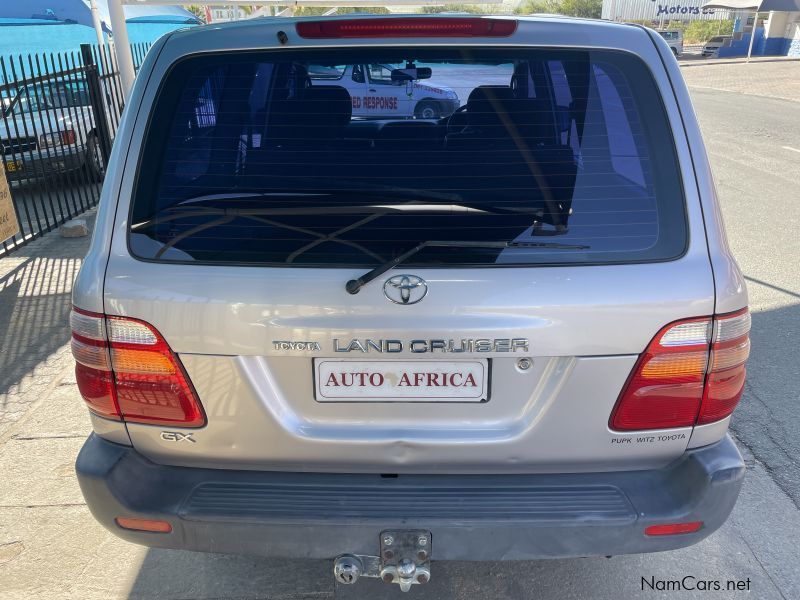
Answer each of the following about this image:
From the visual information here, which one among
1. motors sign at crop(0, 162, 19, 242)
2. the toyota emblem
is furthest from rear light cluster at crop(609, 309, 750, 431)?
motors sign at crop(0, 162, 19, 242)

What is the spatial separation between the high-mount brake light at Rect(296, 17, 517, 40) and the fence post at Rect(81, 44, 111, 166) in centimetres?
780

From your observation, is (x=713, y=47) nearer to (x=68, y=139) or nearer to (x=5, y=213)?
(x=68, y=139)

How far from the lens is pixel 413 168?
2.06m

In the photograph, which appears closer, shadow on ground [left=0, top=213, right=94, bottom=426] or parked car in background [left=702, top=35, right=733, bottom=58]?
shadow on ground [left=0, top=213, right=94, bottom=426]

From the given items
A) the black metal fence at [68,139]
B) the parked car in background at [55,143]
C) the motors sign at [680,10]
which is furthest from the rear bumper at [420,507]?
the motors sign at [680,10]

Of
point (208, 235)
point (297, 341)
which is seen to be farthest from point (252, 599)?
point (208, 235)

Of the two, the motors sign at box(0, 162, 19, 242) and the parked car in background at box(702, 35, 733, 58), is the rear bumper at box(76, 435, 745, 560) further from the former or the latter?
the parked car in background at box(702, 35, 733, 58)

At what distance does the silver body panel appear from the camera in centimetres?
195

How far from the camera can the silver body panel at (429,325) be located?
1950mm

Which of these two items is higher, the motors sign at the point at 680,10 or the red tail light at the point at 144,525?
the red tail light at the point at 144,525

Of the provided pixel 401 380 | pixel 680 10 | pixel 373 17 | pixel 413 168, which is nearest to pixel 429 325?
pixel 401 380

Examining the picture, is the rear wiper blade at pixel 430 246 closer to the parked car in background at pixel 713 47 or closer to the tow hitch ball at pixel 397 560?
the tow hitch ball at pixel 397 560

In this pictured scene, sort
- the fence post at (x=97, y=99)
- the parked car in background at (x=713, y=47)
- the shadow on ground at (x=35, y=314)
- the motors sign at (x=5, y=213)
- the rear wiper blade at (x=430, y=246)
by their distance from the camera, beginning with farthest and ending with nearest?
the parked car in background at (x=713, y=47) < the fence post at (x=97, y=99) < the motors sign at (x=5, y=213) < the shadow on ground at (x=35, y=314) < the rear wiper blade at (x=430, y=246)

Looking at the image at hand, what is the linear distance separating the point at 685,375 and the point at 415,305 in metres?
0.82
